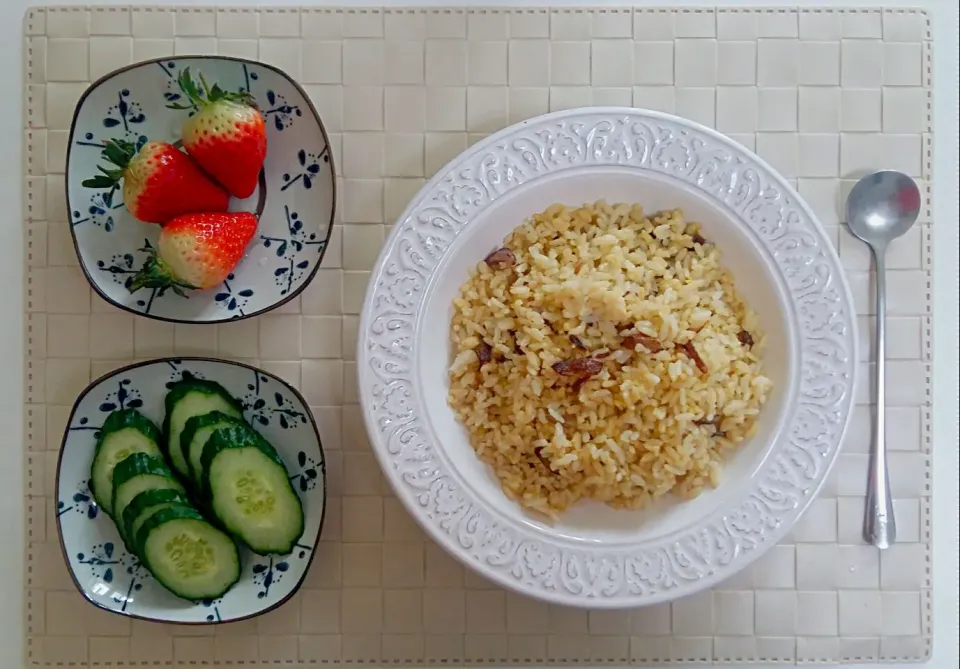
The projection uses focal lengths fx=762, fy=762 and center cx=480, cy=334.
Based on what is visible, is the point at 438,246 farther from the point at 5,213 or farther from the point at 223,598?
the point at 5,213

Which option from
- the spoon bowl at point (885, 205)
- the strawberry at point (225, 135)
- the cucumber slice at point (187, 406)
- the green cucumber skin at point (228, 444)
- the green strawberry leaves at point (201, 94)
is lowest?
the green cucumber skin at point (228, 444)

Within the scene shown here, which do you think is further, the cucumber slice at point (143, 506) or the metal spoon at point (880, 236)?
the metal spoon at point (880, 236)

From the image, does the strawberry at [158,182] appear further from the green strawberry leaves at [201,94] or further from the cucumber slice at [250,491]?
the cucumber slice at [250,491]

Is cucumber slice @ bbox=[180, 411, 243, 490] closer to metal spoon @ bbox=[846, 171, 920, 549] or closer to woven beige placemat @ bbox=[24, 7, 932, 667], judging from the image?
woven beige placemat @ bbox=[24, 7, 932, 667]

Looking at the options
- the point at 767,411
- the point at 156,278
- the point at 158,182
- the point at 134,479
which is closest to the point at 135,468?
the point at 134,479

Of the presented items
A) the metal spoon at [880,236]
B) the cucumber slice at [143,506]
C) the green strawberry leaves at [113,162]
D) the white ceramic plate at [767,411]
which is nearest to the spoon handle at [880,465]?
the metal spoon at [880,236]

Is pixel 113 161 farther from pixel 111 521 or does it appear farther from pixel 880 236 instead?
pixel 880 236

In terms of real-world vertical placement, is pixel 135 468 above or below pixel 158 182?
below
